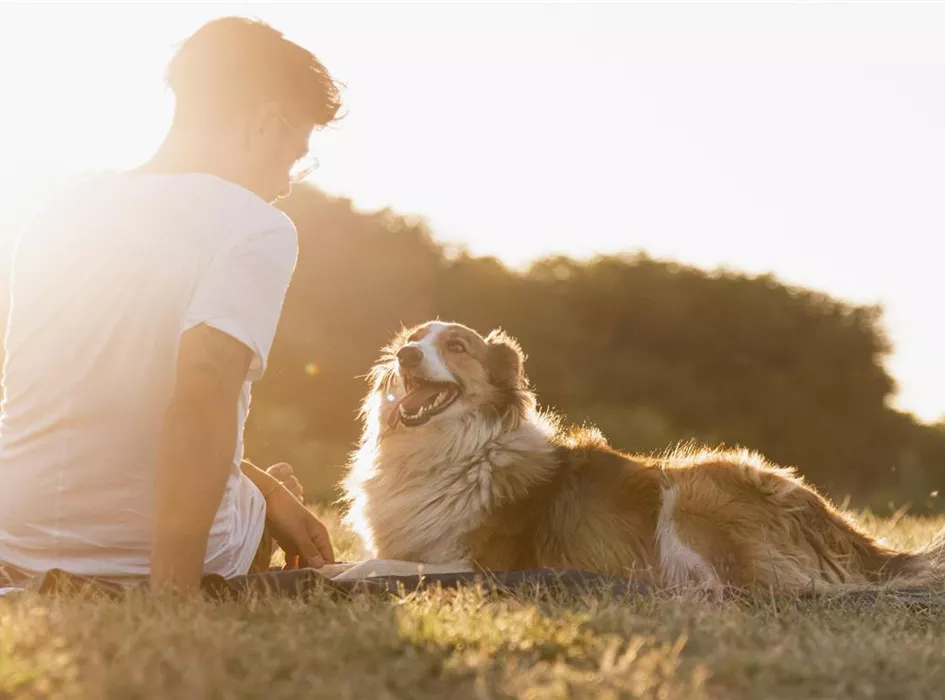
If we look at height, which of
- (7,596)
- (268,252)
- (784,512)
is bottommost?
(7,596)

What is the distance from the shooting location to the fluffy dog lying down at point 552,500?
4949 millimetres

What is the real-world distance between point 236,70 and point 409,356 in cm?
219

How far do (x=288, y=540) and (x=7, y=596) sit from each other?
1.51m

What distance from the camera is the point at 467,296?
14930 millimetres

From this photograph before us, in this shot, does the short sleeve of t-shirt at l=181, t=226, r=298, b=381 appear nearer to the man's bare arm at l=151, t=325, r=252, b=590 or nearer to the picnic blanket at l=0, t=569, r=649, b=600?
the man's bare arm at l=151, t=325, r=252, b=590

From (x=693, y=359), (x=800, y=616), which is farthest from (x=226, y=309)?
(x=693, y=359)

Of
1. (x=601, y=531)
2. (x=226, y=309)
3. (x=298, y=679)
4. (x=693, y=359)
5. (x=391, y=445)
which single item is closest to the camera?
(x=298, y=679)

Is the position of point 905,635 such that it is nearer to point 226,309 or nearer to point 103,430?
point 226,309

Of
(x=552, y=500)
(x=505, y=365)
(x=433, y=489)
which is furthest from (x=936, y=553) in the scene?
(x=433, y=489)

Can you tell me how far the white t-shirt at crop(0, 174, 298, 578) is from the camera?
3324 millimetres

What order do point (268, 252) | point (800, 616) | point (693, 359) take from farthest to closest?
1. point (693, 359)
2. point (800, 616)
3. point (268, 252)

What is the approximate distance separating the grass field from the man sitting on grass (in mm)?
441

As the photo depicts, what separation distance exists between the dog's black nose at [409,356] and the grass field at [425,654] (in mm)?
2270

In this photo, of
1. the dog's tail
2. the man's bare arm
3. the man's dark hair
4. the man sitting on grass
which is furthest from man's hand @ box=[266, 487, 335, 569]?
the dog's tail
